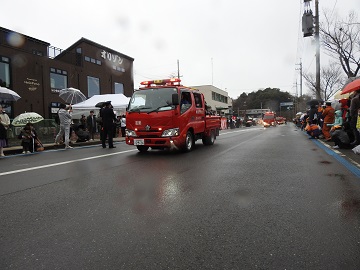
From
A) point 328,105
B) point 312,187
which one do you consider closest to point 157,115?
point 312,187

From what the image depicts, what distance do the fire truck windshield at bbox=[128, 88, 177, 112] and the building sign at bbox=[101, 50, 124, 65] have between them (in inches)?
1038

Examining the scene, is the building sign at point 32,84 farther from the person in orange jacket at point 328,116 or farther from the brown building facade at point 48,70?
the person in orange jacket at point 328,116

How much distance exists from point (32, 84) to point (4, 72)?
2525 mm

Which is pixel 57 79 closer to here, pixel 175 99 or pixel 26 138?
pixel 26 138

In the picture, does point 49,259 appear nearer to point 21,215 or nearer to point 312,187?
point 21,215

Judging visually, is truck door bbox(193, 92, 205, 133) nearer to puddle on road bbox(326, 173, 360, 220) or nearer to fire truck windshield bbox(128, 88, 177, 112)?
fire truck windshield bbox(128, 88, 177, 112)

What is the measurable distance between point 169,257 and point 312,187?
10.8 feet

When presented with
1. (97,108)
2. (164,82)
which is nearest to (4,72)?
(97,108)

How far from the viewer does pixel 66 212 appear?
148 inches

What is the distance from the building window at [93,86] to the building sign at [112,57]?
3226 mm

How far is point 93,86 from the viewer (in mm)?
32375

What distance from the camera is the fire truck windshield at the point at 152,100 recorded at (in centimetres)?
905

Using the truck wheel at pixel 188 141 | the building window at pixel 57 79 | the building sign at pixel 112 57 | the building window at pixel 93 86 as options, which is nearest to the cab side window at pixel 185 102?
the truck wheel at pixel 188 141

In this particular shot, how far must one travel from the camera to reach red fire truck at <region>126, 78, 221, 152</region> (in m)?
→ 8.86
